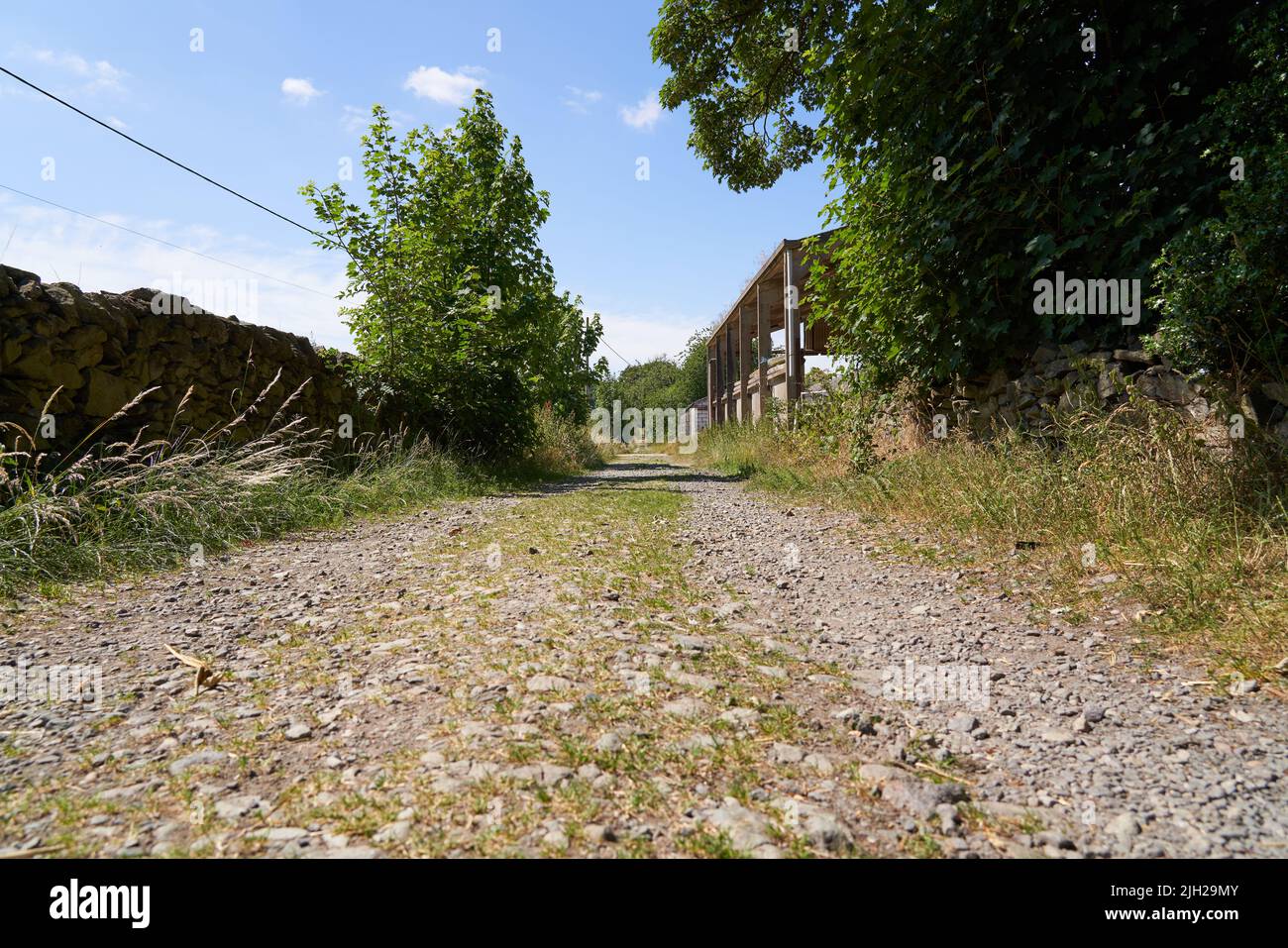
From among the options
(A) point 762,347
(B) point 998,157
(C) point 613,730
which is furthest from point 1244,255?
(A) point 762,347

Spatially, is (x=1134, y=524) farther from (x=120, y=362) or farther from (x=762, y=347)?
(x=762, y=347)

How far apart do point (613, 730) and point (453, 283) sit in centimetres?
1087

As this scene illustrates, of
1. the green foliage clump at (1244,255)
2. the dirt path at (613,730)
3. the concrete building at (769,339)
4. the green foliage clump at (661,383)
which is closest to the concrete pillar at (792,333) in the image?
the concrete building at (769,339)

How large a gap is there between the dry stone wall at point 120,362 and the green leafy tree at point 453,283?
2.22 metres

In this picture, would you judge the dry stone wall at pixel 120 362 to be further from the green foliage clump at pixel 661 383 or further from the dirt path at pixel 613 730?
the green foliage clump at pixel 661 383

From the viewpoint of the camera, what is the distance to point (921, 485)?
5.97m

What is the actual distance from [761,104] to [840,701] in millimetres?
12539

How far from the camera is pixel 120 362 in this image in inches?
232

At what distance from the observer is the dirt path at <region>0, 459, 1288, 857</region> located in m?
1.57

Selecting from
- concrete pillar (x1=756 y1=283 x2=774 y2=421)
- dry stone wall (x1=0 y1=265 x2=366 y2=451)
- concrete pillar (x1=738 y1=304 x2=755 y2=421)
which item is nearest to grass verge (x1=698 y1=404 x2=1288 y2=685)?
dry stone wall (x1=0 y1=265 x2=366 y2=451)

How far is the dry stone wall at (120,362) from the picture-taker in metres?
5.13

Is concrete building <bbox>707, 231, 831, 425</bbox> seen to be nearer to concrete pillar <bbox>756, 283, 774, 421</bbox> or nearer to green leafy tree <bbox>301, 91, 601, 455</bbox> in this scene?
concrete pillar <bbox>756, 283, 774, 421</bbox>
